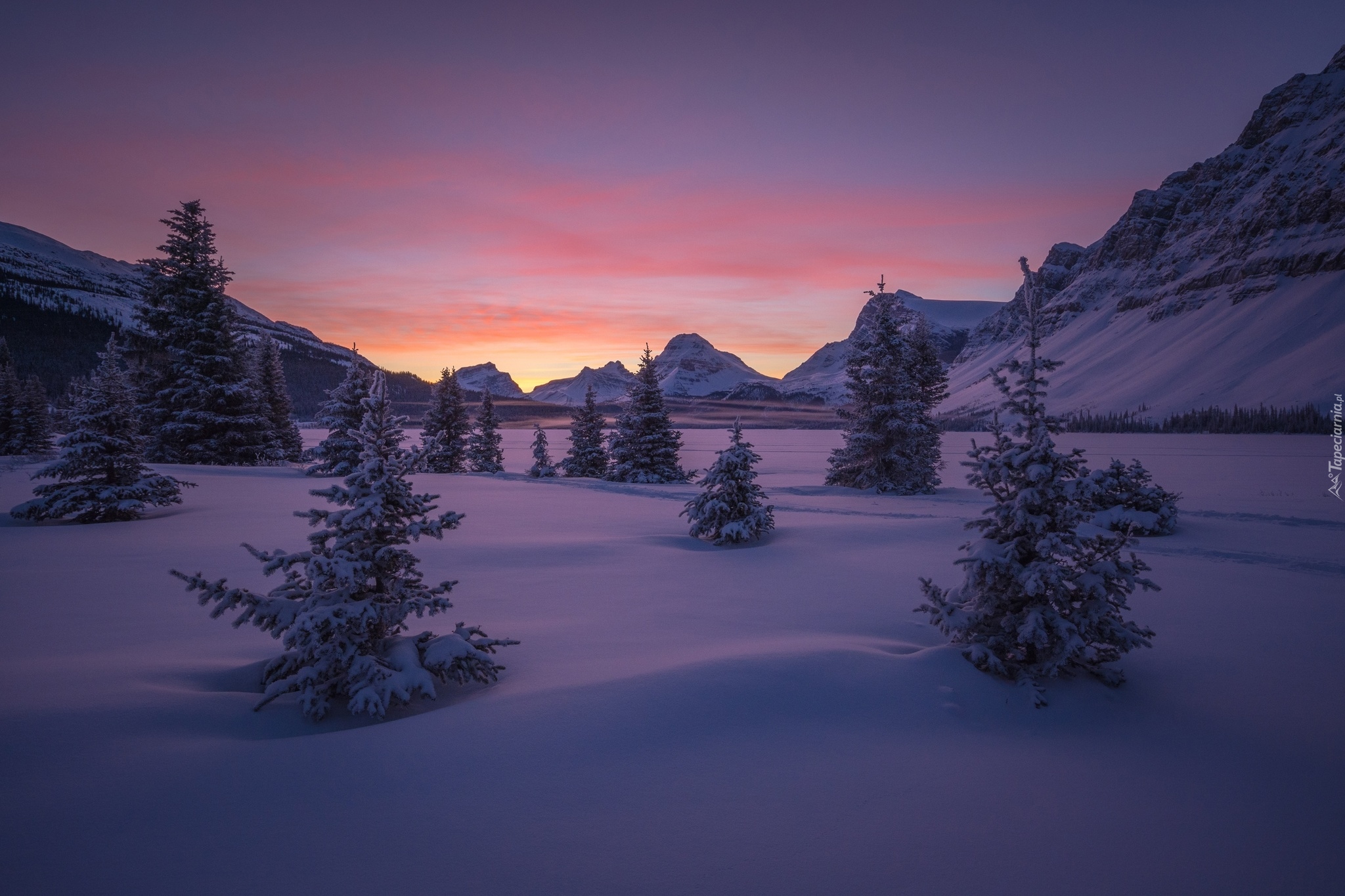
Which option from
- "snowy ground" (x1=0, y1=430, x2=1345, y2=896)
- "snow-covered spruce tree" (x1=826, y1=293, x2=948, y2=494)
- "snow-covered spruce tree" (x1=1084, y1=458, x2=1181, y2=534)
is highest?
"snow-covered spruce tree" (x1=826, y1=293, x2=948, y2=494)

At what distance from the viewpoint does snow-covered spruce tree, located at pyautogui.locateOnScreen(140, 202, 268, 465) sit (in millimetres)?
26281

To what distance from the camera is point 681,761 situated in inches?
153

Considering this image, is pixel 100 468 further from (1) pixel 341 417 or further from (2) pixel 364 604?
(1) pixel 341 417

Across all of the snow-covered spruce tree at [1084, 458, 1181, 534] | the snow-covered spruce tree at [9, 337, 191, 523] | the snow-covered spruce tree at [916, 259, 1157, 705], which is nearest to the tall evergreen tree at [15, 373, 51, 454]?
the snow-covered spruce tree at [9, 337, 191, 523]

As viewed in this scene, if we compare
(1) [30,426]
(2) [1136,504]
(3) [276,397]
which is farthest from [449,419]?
(2) [1136,504]

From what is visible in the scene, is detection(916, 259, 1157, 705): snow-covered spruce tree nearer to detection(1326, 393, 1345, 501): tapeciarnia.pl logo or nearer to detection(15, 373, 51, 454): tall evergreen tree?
detection(1326, 393, 1345, 501): tapeciarnia.pl logo

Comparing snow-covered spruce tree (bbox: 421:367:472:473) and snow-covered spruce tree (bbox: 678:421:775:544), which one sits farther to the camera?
snow-covered spruce tree (bbox: 421:367:472:473)

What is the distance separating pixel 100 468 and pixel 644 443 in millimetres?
22087

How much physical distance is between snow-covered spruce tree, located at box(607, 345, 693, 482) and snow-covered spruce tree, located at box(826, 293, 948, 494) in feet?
30.8

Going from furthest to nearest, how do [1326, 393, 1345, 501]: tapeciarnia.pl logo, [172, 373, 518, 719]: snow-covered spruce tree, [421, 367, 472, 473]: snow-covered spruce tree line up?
[421, 367, 472, 473]: snow-covered spruce tree → [1326, 393, 1345, 501]: tapeciarnia.pl logo → [172, 373, 518, 719]: snow-covered spruce tree

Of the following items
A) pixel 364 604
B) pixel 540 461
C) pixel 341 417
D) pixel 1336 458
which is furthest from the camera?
pixel 540 461

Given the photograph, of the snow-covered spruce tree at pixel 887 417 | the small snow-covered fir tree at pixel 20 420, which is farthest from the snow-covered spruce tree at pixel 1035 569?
the small snow-covered fir tree at pixel 20 420

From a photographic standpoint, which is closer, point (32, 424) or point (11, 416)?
point (11, 416)

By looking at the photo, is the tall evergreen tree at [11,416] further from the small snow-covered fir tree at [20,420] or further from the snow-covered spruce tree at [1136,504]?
the snow-covered spruce tree at [1136,504]
